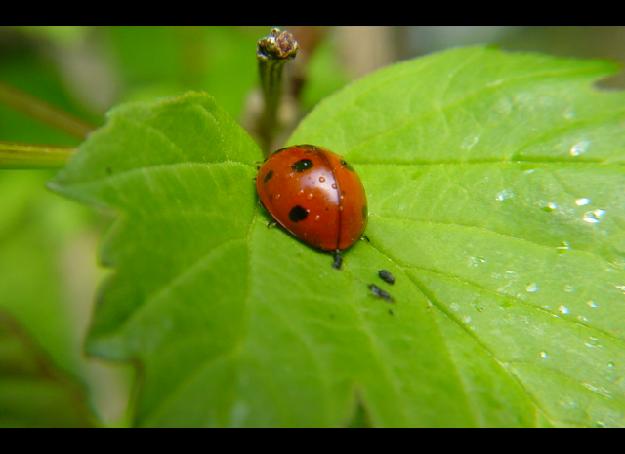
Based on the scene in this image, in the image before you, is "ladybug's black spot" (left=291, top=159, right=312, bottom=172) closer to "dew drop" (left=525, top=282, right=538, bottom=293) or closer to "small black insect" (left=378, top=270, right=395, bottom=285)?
"small black insect" (left=378, top=270, right=395, bottom=285)

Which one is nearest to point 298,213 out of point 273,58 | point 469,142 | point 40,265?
point 273,58

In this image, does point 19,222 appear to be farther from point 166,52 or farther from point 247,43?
point 247,43

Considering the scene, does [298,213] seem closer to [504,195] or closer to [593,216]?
[504,195]

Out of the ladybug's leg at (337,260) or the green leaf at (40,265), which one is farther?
the green leaf at (40,265)

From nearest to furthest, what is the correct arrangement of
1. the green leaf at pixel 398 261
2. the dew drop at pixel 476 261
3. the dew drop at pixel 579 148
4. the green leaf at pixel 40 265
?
the green leaf at pixel 398 261 < the dew drop at pixel 476 261 < the dew drop at pixel 579 148 < the green leaf at pixel 40 265

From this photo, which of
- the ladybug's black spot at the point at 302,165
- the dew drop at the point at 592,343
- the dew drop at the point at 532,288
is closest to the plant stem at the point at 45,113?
the ladybug's black spot at the point at 302,165

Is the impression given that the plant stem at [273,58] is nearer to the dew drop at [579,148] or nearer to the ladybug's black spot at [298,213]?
the ladybug's black spot at [298,213]

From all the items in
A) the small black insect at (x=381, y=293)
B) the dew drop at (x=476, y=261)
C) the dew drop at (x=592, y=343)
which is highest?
the dew drop at (x=476, y=261)
